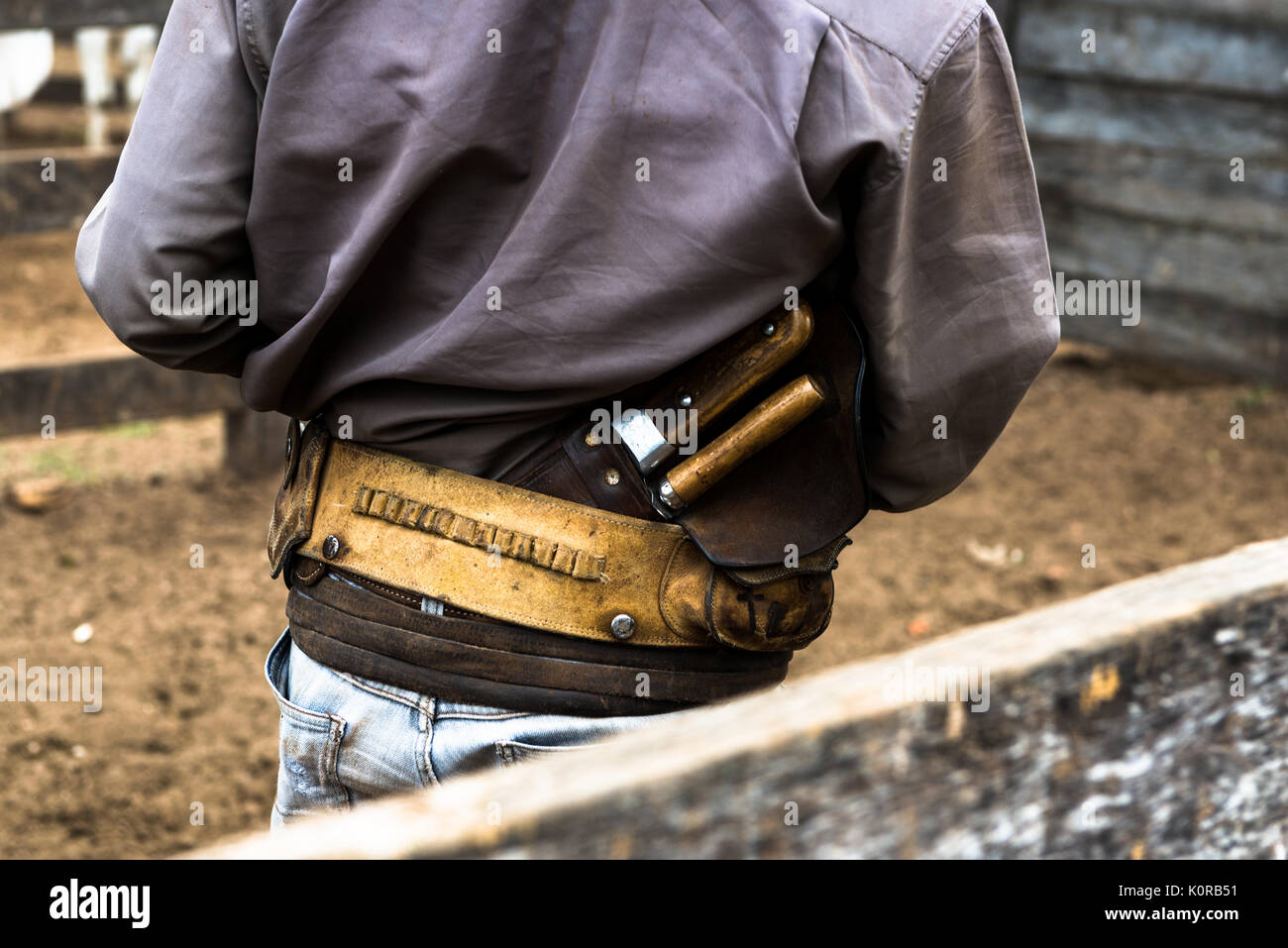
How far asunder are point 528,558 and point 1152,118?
4.37 meters

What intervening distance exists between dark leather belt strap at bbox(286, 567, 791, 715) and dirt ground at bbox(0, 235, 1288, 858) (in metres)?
1.44

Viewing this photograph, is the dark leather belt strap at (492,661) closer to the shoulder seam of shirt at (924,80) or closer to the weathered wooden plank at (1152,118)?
the shoulder seam of shirt at (924,80)

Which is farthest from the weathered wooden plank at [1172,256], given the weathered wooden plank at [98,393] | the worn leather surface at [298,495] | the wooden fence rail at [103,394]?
the worn leather surface at [298,495]

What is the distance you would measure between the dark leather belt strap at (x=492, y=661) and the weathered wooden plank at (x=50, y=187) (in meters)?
2.73

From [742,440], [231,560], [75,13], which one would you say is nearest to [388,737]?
[742,440]

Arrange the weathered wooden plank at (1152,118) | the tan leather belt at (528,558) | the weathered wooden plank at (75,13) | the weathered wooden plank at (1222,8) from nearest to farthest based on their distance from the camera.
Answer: the tan leather belt at (528,558) → the weathered wooden plank at (75,13) → the weathered wooden plank at (1222,8) → the weathered wooden plank at (1152,118)

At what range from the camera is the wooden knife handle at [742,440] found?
1.46 meters

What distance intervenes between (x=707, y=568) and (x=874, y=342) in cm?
33

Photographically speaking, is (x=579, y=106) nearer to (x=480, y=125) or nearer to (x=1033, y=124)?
(x=480, y=125)

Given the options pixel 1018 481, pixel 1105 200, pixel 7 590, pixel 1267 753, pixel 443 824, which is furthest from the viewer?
pixel 1105 200

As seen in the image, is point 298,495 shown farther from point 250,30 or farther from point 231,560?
point 231,560

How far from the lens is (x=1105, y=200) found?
17.1 feet

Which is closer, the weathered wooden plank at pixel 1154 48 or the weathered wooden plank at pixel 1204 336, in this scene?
the weathered wooden plank at pixel 1154 48

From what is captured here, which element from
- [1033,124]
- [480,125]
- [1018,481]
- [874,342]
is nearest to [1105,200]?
[1033,124]
